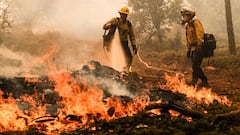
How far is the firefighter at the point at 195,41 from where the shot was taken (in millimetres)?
10094

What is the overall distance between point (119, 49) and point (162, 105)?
5.42 metres

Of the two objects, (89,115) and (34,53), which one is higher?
(34,53)

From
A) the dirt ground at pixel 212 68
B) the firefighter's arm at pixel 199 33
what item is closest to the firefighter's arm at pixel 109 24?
the firefighter's arm at pixel 199 33

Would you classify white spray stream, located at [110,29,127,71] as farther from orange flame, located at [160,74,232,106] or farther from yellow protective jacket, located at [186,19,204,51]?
yellow protective jacket, located at [186,19,204,51]

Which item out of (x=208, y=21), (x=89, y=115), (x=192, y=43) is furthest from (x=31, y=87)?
(x=208, y=21)

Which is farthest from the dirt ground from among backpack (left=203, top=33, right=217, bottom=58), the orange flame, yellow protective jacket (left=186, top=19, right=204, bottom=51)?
yellow protective jacket (left=186, top=19, right=204, bottom=51)

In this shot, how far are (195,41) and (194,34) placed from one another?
24 centimetres

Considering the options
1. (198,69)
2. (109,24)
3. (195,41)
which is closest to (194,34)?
(195,41)

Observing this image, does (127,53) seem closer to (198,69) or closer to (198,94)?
(198,69)

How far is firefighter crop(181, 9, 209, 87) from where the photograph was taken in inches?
397

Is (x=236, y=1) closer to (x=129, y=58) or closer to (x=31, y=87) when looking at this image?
(x=129, y=58)

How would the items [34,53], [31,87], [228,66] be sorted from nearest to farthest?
[31,87] → [228,66] → [34,53]

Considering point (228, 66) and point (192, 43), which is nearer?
point (192, 43)

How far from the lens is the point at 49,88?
8.32m
